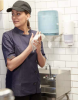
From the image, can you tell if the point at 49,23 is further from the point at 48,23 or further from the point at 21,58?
the point at 21,58

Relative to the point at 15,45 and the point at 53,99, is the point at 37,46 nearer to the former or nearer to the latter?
the point at 15,45

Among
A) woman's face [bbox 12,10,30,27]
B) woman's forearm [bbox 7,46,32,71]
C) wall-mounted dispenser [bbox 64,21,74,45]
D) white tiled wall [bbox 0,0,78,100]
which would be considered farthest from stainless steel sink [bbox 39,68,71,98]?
woman's face [bbox 12,10,30,27]

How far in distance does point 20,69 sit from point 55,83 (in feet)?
2.28

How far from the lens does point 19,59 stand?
1.55 m

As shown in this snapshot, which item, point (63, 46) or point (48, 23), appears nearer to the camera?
point (48, 23)

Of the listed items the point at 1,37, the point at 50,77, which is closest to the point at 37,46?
the point at 1,37

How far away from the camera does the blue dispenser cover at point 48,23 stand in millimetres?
2430

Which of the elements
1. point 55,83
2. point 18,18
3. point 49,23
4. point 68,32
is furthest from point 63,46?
point 18,18

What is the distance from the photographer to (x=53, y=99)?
2152 mm

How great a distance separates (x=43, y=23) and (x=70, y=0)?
1.93ft

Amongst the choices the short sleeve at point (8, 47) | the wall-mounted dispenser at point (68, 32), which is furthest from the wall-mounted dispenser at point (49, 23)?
the short sleeve at point (8, 47)

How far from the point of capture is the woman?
1590 mm

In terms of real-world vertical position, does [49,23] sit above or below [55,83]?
above

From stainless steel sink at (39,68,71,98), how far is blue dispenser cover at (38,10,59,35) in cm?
55
